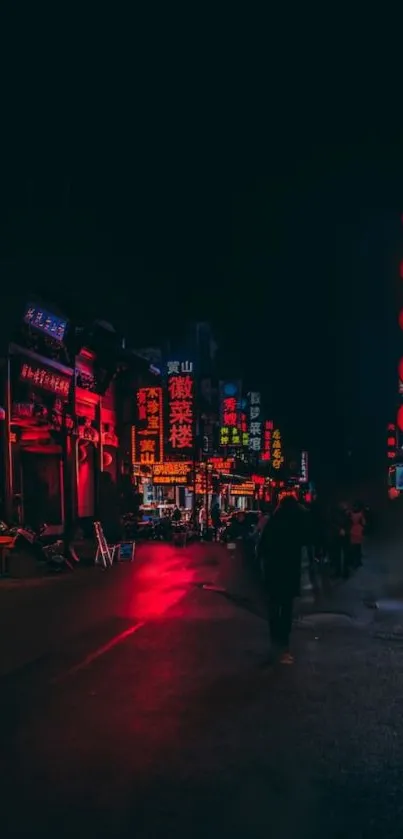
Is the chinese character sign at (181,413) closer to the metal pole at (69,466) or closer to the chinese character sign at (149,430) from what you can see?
the chinese character sign at (149,430)

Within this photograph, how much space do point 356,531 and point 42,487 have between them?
14105 millimetres

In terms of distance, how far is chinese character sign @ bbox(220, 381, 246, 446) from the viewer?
147 feet

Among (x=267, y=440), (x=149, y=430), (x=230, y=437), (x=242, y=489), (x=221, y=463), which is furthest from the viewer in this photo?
(x=267, y=440)

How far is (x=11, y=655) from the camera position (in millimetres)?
9289

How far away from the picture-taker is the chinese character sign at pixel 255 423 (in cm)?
5534

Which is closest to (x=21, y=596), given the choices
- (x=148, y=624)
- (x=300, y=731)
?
(x=148, y=624)

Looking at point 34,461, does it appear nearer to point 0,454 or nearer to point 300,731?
point 0,454

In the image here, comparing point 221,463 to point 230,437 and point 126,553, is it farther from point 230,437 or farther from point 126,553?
point 126,553

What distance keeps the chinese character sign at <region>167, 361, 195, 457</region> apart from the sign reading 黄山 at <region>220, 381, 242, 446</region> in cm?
1141

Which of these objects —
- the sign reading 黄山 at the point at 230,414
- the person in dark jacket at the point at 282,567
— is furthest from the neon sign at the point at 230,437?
the person in dark jacket at the point at 282,567

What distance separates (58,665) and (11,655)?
0.86 metres

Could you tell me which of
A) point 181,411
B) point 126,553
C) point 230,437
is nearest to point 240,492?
point 230,437

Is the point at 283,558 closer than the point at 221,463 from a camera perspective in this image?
Yes

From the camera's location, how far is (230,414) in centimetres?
4681
